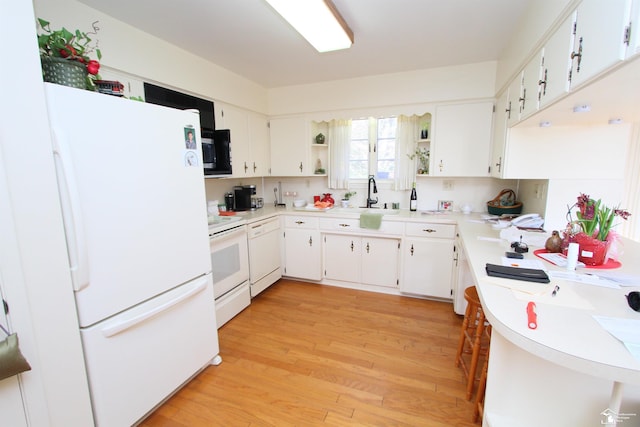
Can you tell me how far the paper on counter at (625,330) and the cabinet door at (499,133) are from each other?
175 cm

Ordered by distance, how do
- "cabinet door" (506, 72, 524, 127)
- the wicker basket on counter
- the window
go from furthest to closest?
the window → the wicker basket on counter → "cabinet door" (506, 72, 524, 127)

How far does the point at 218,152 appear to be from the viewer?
103 inches

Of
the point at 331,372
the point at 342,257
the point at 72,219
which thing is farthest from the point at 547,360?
the point at 342,257

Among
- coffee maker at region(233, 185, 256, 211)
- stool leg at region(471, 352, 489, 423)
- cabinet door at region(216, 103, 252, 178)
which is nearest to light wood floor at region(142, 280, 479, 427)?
stool leg at region(471, 352, 489, 423)

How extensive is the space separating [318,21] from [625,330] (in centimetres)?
220

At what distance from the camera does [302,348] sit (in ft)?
7.35

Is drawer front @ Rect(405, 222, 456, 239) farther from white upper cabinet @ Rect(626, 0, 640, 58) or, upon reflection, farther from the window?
white upper cabinet @ Rect(626, 0, 640, 58)

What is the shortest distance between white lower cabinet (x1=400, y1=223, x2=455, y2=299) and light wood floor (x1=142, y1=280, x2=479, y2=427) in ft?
0.61

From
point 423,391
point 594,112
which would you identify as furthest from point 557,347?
point 594,112

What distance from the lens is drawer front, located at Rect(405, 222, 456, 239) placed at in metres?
2.82

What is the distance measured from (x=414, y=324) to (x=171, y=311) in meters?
2.02

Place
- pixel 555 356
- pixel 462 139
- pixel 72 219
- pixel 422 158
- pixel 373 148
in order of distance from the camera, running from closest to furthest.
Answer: pixel 555 356 → pixel 72 219 → pixel 462 139 → pixel 422 158 → pixel 373 148

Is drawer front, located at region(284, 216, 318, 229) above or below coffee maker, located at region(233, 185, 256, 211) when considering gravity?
below

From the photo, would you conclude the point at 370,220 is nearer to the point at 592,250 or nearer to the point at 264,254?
the point at 264,254
